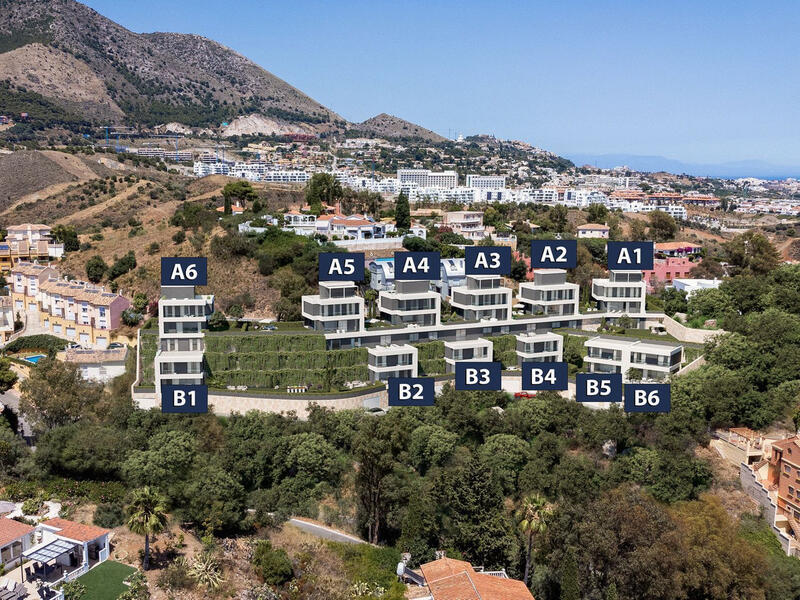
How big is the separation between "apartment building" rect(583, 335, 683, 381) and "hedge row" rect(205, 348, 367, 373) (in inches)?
518

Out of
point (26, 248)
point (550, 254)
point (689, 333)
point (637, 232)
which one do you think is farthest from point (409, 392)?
point (637, 232)

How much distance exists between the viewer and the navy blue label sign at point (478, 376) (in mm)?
38281

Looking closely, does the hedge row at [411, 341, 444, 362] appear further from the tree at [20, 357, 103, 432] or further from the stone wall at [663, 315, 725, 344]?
the tree at [20, 357, 103, 432]

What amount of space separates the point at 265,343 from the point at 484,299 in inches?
505

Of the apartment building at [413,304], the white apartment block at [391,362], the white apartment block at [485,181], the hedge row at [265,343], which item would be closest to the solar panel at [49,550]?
the hedge row at [265,343]

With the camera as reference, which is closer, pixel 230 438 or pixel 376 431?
pixel 376 431

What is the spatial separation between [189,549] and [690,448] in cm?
2142

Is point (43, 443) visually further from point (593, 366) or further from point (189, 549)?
point (593, 366)

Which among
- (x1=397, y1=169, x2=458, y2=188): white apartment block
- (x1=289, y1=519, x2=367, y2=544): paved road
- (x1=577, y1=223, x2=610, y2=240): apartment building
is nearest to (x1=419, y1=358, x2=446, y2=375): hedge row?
(x1=289, y1=519, x2=367, y2=544): paved road

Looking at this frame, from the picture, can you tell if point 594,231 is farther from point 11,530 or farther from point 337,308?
point 11,530

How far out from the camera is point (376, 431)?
30.0 meters

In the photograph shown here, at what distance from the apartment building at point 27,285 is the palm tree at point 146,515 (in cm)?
3069

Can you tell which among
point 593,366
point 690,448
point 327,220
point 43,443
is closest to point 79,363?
point 43,443

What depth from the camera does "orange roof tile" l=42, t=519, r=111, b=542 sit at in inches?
979
